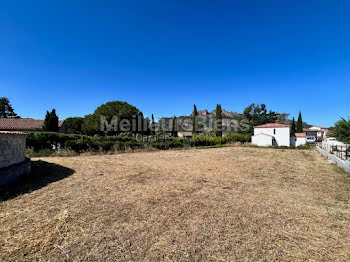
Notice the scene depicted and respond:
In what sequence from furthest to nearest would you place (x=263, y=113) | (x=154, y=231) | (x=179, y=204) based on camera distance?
(x=263, y=113) → (x=179, y=204) → (x=154, y=231)

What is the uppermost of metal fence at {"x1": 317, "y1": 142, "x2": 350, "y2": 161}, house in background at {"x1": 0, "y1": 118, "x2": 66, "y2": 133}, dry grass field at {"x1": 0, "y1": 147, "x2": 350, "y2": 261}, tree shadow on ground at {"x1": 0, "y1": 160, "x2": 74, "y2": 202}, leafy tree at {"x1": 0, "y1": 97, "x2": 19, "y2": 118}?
leafy tree at {"x1": 0, "y1": 97, "x2": 19, "y2": 118}

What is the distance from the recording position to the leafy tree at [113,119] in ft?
70.0

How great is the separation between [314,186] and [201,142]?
52.8 ft

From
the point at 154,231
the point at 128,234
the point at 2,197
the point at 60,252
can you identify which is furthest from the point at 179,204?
the point at 2,197

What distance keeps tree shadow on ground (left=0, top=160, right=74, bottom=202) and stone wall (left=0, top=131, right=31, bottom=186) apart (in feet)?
0.70

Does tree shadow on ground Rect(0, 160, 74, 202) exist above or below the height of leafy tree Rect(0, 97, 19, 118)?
below

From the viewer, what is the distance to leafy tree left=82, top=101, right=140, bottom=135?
21328mm

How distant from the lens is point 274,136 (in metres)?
27.2

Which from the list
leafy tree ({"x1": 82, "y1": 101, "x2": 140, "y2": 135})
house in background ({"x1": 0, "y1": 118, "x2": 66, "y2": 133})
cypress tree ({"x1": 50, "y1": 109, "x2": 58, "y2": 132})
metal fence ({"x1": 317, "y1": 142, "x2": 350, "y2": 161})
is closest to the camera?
metal fence ({"x1": 317, "y1": 142, "x2": 350, "y2": 161})

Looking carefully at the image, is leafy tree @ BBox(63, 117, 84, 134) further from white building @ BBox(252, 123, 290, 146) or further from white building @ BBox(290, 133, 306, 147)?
white building @ BBox(290, 133, 306, 147)

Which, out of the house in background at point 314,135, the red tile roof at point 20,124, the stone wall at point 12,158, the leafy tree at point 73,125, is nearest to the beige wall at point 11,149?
the stone wall at point 12,158

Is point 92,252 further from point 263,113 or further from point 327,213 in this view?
point 263,113

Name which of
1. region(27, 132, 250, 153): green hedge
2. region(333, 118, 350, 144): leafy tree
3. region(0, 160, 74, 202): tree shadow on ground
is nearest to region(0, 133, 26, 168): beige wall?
region(0, 160, 74, 202): tree shadow on ground

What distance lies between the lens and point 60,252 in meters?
Result: 2.10
